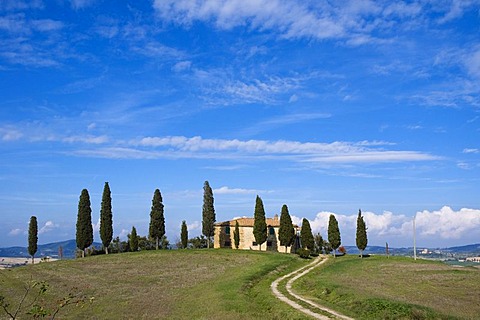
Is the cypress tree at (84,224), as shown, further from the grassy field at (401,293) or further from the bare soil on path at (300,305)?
the grassy field at (401,293)

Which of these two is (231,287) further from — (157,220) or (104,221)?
(157,220)

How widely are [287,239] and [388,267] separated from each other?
28.1 metres

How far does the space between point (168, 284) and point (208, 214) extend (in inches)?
1962

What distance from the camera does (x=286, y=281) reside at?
54.2m

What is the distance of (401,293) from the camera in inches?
1570

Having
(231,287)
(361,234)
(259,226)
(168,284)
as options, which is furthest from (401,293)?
(259,226)

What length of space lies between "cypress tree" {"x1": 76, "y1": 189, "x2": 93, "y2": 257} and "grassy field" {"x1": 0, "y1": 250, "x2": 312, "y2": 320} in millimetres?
6846

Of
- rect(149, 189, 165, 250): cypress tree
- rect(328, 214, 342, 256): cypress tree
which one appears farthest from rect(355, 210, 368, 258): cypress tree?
rect(149, 189, 165, 250): cypress tree

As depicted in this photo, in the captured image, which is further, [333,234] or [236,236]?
[236,236]

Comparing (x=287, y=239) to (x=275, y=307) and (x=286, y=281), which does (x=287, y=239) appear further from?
(x=275, y=307)

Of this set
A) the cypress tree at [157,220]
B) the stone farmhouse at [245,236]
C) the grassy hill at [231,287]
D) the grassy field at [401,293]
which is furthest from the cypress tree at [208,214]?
the grassy field at [401,293]

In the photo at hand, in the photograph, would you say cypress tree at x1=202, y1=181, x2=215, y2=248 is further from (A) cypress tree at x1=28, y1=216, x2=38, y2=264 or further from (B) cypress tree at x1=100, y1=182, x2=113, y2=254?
(A) cypress tree at x1=28, y1=216, x2=38, y2=264

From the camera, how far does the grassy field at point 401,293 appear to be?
29812 millimetres

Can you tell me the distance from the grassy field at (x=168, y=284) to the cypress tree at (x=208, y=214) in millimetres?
14305
